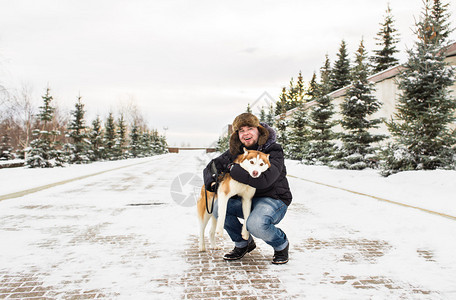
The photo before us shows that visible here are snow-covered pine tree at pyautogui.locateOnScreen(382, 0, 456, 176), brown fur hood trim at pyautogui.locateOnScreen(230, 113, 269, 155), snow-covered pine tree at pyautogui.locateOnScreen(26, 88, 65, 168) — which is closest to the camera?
brown fur hood trim at pyautogui.locateOnScreen(230, 113, 269, 155)

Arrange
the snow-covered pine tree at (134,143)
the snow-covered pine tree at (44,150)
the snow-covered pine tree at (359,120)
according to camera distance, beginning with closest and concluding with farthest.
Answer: the snow-covered pine tree at (359,120)
the snow-covered pine tree at (44,150)
the snow-covered pine tree at (134,143)

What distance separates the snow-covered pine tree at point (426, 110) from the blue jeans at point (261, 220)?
1020 cm

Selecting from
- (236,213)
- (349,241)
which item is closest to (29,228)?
(236,213)

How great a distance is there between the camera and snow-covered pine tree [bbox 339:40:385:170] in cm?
1722

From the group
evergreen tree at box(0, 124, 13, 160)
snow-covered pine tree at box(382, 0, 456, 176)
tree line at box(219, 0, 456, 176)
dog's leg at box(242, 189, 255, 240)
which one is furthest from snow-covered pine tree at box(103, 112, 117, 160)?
dog's leg at box(242, 189, 255, 240)

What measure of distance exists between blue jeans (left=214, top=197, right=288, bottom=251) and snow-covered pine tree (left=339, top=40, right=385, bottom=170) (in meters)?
14.5

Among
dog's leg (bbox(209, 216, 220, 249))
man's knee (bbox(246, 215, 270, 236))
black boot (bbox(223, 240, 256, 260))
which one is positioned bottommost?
black boot (bbox(223, 240, 256, 260))

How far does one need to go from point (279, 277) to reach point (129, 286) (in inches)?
59.9

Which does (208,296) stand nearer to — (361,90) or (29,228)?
(29,228)

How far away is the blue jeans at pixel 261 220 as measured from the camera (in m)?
3.62

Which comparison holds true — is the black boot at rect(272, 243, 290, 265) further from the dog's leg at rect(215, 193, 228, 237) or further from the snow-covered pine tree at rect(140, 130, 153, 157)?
the snow-covered pine tree at rect(140, 130, 153, 157)

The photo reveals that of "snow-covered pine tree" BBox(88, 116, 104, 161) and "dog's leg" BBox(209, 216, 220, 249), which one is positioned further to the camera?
"snow-covered pine tree" BBox(88, 116, 104, 161)

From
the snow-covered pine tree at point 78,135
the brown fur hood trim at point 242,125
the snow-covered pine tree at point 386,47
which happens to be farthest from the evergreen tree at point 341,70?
the brown fur hood trim at point 242,125

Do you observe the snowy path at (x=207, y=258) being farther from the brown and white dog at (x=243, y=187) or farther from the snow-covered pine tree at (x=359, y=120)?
the snow-covered pine tree at (x=359, y=120)
